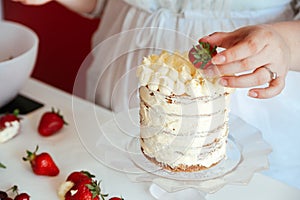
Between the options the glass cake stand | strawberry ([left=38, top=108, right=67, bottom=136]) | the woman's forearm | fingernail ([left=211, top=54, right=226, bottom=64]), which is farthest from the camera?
strawberry ([left=38, top=108, right=67, bottom=136])

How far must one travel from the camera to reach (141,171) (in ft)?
3.12

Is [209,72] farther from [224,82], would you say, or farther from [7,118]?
[7,118]

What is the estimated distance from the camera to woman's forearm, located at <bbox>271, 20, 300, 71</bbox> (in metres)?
1.02

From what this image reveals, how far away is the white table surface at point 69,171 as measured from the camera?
3.26 feet

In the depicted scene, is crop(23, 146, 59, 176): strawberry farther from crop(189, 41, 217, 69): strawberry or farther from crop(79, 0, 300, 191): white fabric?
crop(189, 41, 217, 69): strawberry

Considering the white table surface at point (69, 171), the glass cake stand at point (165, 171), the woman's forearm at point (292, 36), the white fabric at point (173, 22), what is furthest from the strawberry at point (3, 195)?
the woman's forearm at point (292, 36)

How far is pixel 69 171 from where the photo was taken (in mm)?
1062

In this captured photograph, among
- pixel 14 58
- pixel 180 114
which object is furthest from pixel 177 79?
pixel 14 58

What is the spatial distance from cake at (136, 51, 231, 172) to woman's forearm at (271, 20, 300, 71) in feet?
0.63

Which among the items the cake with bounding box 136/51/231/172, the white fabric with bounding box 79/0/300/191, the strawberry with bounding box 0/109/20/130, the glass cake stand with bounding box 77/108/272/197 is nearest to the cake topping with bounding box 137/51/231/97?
the cake with bounding box 136/51/231/172

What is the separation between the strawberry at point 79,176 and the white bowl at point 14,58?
0.36 meters

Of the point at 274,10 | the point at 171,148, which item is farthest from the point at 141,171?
the point at 274,10

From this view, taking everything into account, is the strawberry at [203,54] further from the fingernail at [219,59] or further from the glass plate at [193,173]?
the glass plate at [193,173]

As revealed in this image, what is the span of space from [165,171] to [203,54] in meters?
0.23
